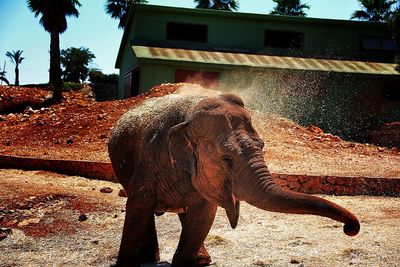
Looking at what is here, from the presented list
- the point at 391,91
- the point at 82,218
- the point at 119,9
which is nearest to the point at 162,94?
the point at 82,218

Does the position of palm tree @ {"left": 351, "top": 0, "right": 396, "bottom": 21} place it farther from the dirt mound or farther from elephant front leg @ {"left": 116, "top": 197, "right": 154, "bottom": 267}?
elephant front leg @ {"left": 116, "top": 197, "right": 154, "bottom": 267}

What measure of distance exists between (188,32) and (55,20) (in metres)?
8.17

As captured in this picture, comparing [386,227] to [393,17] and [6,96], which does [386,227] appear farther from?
[6,96]

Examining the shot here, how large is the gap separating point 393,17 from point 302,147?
10.5 m

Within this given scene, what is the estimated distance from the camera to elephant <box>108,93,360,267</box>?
2725mm

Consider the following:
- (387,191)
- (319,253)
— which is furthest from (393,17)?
(319,253)

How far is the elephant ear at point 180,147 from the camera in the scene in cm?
343

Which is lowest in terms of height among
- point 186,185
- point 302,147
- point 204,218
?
point 302,147

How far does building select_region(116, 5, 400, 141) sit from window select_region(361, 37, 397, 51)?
53 millimetres

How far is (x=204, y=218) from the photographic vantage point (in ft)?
13.5

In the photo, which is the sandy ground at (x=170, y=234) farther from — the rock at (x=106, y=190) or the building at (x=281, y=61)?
the building at (x=281, y=61)

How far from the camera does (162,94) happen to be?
1532 cm

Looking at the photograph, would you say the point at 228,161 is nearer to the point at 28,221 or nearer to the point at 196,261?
the point at 196,261

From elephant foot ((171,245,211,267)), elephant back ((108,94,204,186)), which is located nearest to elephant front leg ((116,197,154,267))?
elephant back ((108,94,204,186))
